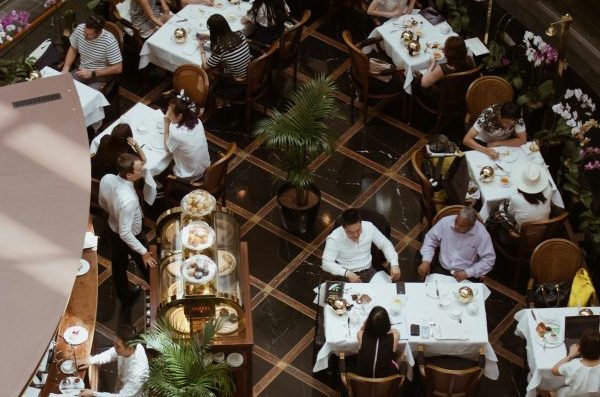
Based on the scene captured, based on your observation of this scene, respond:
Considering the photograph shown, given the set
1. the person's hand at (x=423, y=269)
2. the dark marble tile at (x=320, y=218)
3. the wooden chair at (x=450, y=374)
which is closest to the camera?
the wooden chair at (x=450, y=374)

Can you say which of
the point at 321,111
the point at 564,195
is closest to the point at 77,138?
the point at 321,111

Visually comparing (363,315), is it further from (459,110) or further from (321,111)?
(459,110)

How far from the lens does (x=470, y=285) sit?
8.32 meters

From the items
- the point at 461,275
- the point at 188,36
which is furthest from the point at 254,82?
the point at 461,275

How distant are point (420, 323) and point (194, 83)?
3.32 metres

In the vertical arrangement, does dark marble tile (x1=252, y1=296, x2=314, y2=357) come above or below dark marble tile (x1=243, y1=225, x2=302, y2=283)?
below

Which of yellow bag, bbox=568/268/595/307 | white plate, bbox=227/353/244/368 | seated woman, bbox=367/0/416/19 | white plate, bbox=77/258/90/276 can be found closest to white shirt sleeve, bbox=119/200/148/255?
white plate, bbox=77/258/90/276

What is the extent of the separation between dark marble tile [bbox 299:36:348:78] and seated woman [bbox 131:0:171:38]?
163 centimetres

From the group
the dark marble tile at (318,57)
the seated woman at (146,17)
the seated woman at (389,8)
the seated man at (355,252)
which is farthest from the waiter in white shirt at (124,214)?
the seated woman at (389,8)

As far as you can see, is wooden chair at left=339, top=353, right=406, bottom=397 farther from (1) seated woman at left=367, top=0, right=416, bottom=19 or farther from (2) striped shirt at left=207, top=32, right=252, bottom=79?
(1) seated woman at left=367, top=0, right=416, bottom=19

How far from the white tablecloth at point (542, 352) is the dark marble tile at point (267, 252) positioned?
7.58ft

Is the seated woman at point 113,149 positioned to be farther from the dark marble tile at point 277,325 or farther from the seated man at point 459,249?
the seated man at point 459,249

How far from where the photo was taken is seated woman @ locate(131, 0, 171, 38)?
1059cm

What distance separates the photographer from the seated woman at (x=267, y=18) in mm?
10203
